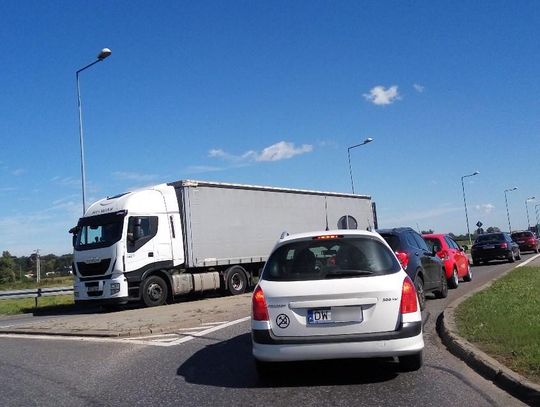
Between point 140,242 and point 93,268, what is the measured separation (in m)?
1.56

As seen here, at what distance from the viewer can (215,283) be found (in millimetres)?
19203

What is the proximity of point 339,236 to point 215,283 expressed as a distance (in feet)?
42.7

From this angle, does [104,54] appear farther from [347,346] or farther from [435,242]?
[347,346]

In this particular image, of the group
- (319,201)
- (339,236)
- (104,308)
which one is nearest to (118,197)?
(104,308)

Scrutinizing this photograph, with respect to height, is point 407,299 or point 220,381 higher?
point 407,299

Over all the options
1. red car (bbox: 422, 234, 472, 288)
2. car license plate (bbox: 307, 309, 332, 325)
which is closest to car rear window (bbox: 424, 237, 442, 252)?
red car (bbox: 422, 234, 472, 288)

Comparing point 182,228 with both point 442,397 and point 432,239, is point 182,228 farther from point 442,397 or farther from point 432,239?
point 442,397

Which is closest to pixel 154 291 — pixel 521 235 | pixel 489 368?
pixel 489 368

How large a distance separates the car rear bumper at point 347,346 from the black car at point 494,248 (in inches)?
1002

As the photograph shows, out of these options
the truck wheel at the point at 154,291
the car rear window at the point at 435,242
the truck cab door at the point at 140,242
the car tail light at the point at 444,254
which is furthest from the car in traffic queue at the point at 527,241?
the truck cab door at the point at 140,242

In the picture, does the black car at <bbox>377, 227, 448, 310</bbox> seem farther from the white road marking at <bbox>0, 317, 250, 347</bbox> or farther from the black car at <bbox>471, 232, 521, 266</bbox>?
the black car at <bbox>471, 232, 521, 266</bbox>

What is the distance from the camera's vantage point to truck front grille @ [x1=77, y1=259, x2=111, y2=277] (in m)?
16.5

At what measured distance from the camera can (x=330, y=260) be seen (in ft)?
21.2

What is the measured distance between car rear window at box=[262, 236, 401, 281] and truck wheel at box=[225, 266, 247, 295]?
13228 mm
